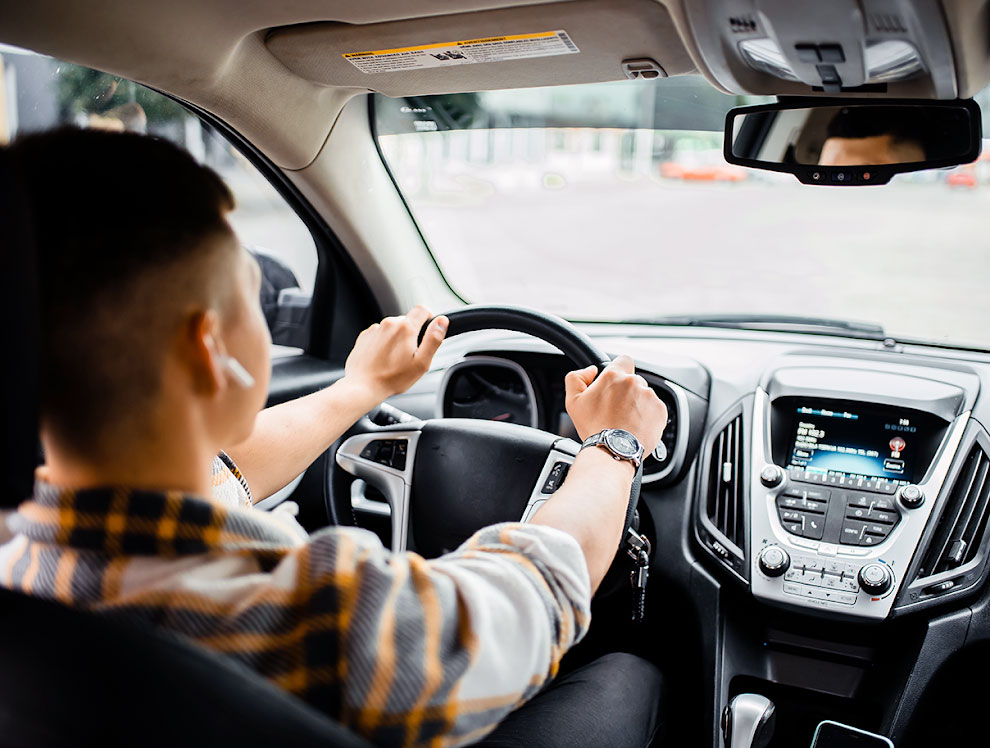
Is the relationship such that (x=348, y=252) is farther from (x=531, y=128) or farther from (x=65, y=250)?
(x=65, y=250)

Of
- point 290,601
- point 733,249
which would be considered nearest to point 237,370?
point 290,601

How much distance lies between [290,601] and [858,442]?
193cm

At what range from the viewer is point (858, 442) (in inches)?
92.8

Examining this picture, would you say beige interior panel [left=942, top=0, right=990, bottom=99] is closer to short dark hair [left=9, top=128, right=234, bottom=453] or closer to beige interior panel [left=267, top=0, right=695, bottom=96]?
beige interior panel [left=267, top=0, right=695, bottom=96]

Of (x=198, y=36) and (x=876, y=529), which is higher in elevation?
(x=198, y=36)

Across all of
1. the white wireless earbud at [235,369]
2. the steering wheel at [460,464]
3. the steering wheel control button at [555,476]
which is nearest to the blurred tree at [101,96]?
the steering wheel at [460,464]

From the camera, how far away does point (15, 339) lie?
2.66 feet

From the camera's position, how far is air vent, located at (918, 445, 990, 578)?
85.5 inches

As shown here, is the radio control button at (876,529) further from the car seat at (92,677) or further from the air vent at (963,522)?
the car seat at (92,677)

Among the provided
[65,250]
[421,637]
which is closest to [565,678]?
[421,637]

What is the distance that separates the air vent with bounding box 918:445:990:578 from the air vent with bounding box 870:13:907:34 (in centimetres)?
120

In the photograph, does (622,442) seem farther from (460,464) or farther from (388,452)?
(388,452)

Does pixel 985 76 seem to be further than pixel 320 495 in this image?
No

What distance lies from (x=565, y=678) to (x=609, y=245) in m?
5.55
